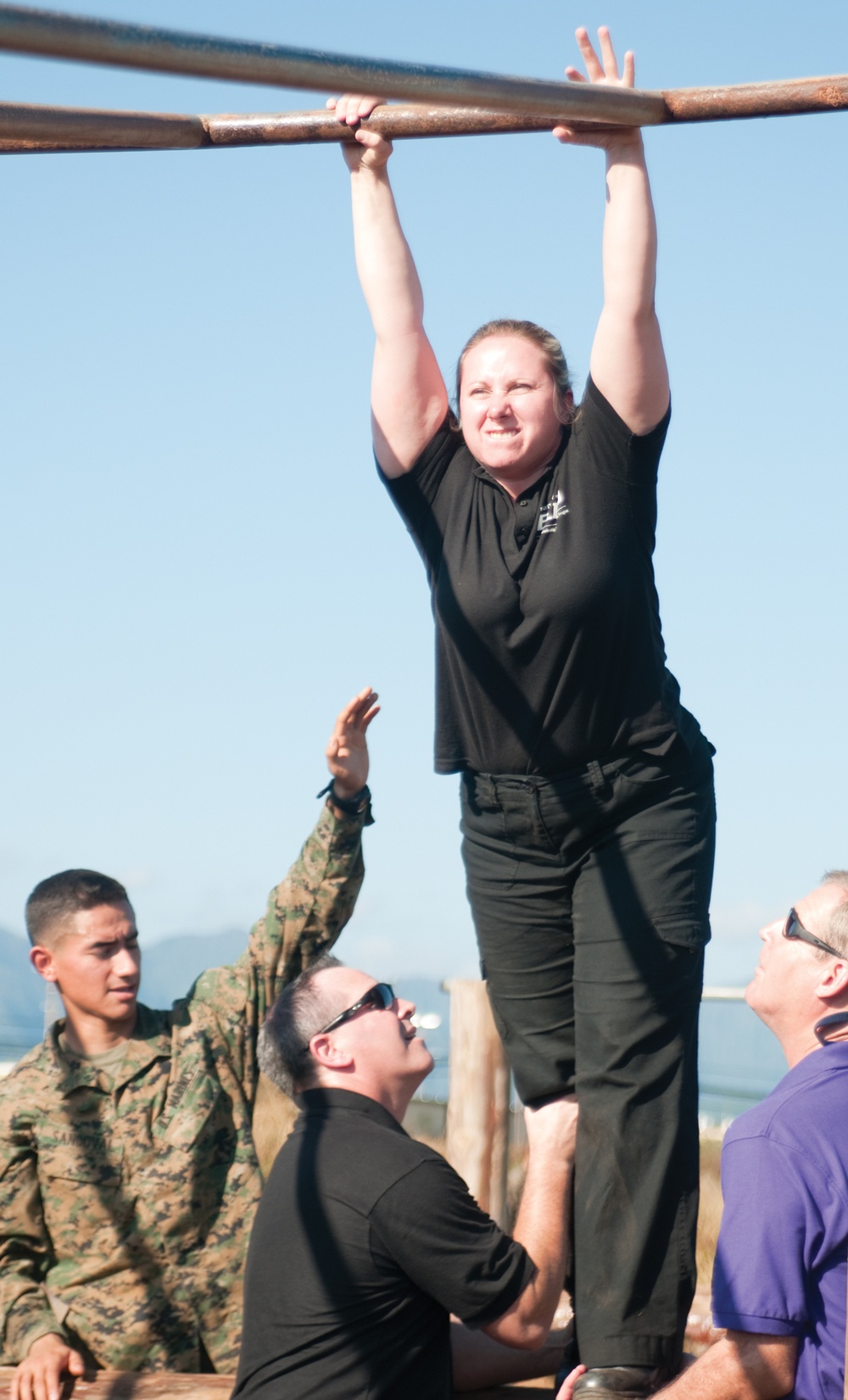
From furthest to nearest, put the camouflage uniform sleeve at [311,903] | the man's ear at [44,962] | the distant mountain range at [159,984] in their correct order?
the distant mountain range at [159,984] → the man's ear at [44,962] → the camouflage uniform sleeve at [311,903]

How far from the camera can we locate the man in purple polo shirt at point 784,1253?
2.54m

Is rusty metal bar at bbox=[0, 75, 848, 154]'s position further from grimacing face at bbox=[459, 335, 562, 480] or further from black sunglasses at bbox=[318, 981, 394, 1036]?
black sunglasses at bbox=[318, 981, 394, 1036]

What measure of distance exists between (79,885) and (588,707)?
1.90 m

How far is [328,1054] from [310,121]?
181cm

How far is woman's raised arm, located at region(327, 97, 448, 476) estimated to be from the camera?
261 centimetres

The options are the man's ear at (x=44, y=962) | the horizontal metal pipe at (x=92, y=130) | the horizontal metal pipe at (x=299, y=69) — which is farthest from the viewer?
the man's ear at (x=44, y=962)

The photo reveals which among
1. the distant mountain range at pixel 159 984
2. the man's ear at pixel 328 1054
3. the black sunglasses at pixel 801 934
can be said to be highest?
the black sunglasses at pixel 801 934

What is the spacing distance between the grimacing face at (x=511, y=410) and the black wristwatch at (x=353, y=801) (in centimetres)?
118

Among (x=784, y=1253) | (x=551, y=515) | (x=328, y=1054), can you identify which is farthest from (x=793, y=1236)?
(x=551, y=515)

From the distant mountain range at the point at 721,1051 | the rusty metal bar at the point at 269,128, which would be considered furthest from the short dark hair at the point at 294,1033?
the distant mountain range at the point at 721,1051

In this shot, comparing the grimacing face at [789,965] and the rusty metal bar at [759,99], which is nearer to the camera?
the rusty metal bar at [759,99]

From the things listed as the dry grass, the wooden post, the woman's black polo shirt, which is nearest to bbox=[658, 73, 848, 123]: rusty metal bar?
the woman's black polo shirt

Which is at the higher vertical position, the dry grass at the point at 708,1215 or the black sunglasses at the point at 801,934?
the black sunglasses at the point at 801,934

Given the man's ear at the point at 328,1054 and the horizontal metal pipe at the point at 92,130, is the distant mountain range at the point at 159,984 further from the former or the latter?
the horizontal metal pipe at the point at 92,130
